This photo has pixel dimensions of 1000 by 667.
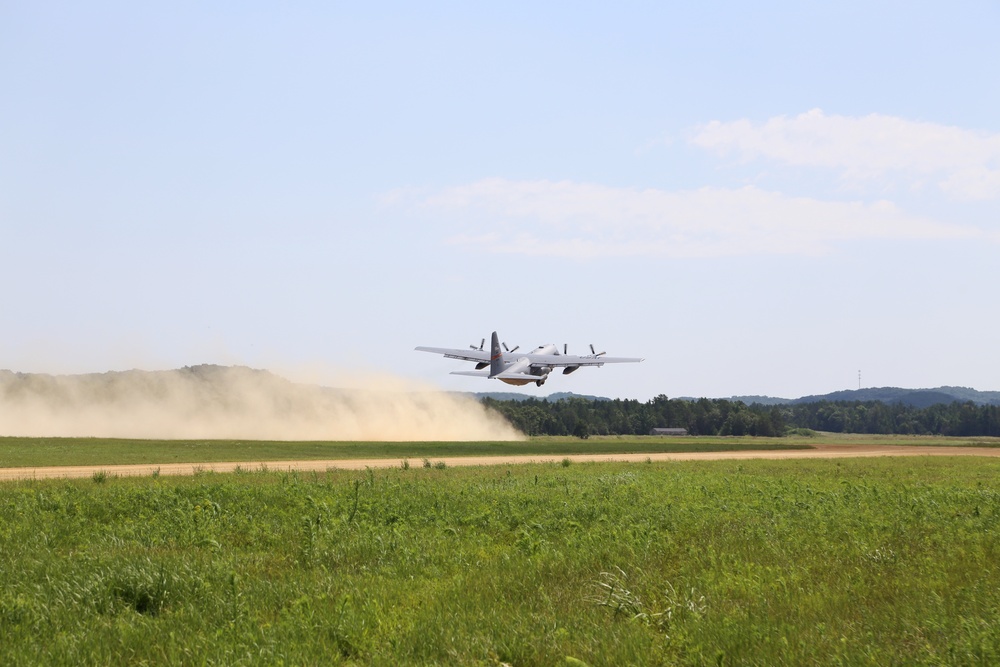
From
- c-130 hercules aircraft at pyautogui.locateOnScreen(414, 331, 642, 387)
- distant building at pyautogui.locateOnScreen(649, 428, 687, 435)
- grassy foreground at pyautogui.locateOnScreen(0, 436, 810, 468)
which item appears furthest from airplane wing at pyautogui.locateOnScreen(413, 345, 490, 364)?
distant building at pyautogui.locateOnScreen(649, 428, 687, 435)

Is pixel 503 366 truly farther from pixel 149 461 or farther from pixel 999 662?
pixel 999 662

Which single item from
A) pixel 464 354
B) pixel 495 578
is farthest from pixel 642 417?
pixel 495 578

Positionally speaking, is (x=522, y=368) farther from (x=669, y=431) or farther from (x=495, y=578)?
(x=495, y=578)

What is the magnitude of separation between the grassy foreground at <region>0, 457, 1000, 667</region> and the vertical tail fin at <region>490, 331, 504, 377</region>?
7668cm

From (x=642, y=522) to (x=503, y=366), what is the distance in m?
83.3

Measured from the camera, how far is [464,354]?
11219 centimetres

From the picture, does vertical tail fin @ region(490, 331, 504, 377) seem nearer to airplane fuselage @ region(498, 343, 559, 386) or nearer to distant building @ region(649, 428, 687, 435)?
airplane fuselage @ region(498, 343, 559, 386)

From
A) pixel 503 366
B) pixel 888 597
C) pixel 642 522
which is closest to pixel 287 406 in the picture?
pixel 503 366

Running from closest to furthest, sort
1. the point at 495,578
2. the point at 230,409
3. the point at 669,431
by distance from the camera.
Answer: the point at 495,578 → the point at 230,409 → the point at 669,431

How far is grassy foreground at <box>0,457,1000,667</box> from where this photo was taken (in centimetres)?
1203

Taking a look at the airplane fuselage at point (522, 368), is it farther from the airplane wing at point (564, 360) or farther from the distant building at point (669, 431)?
the distant building at point (669, 431)

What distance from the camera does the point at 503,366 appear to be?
105 m

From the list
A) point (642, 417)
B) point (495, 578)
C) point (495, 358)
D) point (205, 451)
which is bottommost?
point (205, 451)

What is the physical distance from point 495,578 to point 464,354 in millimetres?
96432
